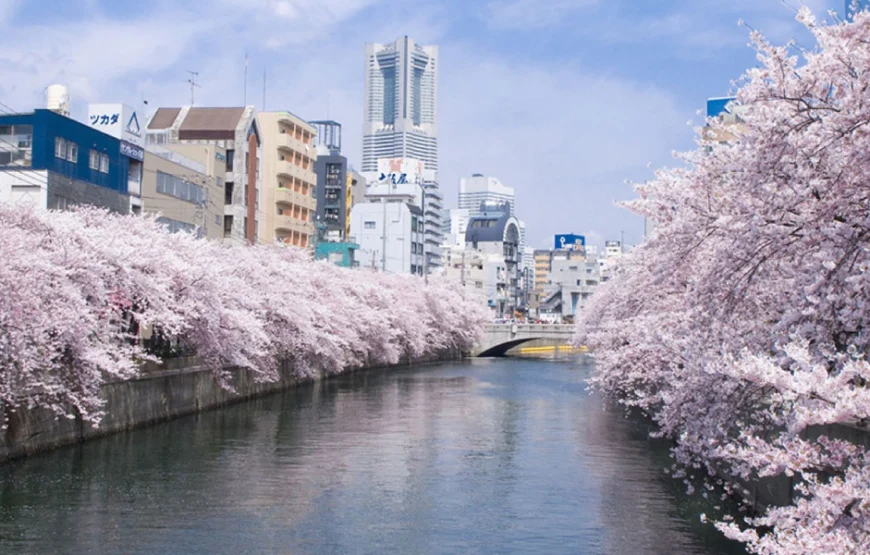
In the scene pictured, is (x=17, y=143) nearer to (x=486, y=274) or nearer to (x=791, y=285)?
(x=791, y=285)

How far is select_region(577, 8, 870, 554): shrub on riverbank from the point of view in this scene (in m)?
8.75

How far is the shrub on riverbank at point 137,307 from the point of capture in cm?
2311

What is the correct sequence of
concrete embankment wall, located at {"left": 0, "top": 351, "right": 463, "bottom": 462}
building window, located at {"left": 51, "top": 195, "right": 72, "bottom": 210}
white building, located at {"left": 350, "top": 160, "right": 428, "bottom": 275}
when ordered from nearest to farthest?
concrete embankment wall, located at {"left": 0, "top": 351, "right": 463, "bottom": 462} < building window, located at {"left": 51, "top": 195, "right": 72, "bottom": 210} < white building, located at {"left": 350, "top": 160, "right": 428, "bottom": 275}

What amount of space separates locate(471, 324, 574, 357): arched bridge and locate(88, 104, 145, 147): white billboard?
45219mm

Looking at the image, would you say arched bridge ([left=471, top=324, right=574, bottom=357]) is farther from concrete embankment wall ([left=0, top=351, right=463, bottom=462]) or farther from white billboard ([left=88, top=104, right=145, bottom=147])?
concrete embankment wall ([left=0, top=351, right=463, bottom=462])

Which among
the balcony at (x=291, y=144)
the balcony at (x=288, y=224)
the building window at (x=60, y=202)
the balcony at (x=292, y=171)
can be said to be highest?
the balcony at (x=291, y=144)

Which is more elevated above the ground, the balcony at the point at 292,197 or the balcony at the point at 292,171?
the balcony at the point at 292,171

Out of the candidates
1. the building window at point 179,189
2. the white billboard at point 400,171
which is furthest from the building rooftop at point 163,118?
the white billboard at point 400,171

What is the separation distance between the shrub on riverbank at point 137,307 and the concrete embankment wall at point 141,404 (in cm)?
55

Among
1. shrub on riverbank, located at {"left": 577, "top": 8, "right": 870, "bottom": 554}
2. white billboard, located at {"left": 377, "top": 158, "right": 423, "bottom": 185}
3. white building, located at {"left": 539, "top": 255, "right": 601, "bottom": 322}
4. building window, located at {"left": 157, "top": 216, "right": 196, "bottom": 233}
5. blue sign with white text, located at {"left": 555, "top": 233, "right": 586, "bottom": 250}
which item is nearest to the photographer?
shrub on riverbank, located at {"left": 577, "top": 8, "right": 870, "bottom": 554}

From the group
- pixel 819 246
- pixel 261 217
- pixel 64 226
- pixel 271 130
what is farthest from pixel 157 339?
pixel 271 130

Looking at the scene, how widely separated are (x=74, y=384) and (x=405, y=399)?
20286 millimetres

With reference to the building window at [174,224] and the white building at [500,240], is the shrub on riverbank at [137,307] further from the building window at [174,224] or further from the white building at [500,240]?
the white building at [500,240]

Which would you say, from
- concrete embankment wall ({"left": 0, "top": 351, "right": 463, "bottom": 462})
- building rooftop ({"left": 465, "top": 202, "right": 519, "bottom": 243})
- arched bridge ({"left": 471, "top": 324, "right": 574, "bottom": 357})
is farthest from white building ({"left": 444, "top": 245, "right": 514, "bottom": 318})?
concrete embankment wall ({"left": 0, "top": 351, "right": 463, "bottom": 462})
